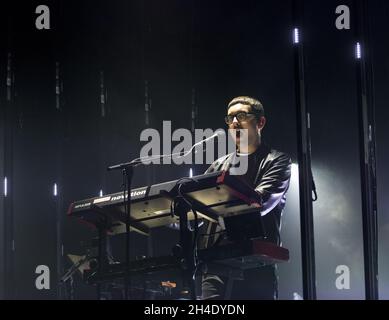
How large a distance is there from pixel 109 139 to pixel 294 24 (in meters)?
1.40

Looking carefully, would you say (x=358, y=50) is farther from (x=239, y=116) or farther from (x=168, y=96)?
(x=168, y=96)

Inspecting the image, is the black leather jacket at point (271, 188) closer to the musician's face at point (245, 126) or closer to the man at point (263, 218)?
the man at point (263, 218)

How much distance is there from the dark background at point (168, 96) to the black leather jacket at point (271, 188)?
116 cm

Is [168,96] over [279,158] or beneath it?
over

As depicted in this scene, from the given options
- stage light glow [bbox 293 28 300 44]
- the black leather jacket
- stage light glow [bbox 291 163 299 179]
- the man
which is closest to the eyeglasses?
the man

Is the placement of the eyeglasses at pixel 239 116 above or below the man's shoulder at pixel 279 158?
above

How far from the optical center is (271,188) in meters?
2.93

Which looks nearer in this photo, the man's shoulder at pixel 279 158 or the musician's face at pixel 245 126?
the man's shoulder at pixel 279 158

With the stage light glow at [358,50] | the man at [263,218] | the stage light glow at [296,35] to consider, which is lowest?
the man at [263,218]

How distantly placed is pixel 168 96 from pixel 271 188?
1656 mm

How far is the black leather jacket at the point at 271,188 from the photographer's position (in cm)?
290

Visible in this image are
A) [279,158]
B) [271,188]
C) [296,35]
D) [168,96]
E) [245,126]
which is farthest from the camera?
[168,96]

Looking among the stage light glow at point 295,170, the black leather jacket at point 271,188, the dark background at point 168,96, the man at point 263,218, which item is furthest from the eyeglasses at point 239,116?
the stage light glow at point 295,170

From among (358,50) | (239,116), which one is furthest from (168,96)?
(358,50)
